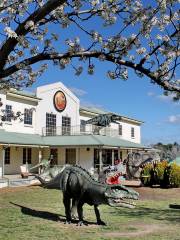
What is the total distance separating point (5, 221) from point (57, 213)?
2358mm

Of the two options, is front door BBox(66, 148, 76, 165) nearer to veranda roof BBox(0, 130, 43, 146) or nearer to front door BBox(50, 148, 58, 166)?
front door BBox(50, 148, 58, 166)

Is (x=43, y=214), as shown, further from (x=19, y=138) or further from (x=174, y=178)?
(x=19, y=138)

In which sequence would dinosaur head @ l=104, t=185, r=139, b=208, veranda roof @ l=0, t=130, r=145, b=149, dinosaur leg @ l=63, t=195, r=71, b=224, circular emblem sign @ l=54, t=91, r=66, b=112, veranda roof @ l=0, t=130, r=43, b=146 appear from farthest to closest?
circular emblem sign @ l=54, t=91, r=66, b=112, veranda roof @ l=0, t=130, r=145, b=149, veranda roof @ l=0, t=130, r=43, b=146, dinosaur leg @ l=63, t=195, r=71, b=224, dinosaur head @ l=104, t=185, r=139, b=208

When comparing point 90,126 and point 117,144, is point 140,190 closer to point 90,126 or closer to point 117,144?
point 117,144

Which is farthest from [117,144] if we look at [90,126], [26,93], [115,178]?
[115,178]

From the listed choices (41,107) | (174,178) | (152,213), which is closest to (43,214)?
(152,213)

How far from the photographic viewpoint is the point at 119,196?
1295cm

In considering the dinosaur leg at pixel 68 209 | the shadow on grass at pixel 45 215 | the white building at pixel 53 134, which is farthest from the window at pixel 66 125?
the dinosaur leg at pixel 68 209

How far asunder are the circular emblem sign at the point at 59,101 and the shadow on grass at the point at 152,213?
2530cm

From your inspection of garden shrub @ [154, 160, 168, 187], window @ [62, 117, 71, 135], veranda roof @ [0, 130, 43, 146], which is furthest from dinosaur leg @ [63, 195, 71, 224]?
window @ [62, 117, 71, 135]

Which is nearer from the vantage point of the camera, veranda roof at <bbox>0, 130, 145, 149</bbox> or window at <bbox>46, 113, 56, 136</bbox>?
veranda roof at <bbox>0, 130, 145, 149</bbox>

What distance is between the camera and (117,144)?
41.1 m

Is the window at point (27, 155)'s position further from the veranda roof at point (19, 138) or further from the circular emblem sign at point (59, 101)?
the circular emblem sign at point (59, 101)

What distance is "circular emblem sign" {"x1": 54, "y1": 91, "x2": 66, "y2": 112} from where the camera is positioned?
139 feet
